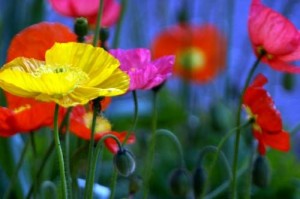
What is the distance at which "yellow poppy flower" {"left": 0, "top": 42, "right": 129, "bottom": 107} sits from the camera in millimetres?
798

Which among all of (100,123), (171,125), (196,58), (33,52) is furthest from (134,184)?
(196,58)

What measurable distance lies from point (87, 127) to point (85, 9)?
33 cm

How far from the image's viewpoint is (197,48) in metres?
2.62

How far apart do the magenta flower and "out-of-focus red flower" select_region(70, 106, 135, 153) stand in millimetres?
79

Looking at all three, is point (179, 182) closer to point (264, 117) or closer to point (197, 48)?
point (264, 117)

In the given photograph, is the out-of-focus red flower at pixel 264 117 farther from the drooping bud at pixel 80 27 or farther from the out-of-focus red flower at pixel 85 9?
the out-of-focus red flower at pixel 85 9

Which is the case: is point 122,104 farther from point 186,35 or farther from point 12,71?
point 12,71

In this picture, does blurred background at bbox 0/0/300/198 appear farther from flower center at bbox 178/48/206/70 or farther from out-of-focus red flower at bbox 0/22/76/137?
out-of-focus red flower at bbox 0/22/76/137

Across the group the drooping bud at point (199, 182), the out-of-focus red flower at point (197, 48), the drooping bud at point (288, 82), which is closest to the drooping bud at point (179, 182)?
the drooping bud at point (199, 182)

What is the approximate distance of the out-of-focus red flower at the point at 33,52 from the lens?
99 centimetres

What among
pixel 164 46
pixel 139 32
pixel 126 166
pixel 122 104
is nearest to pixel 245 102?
pixel 126 166

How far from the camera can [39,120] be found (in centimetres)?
100

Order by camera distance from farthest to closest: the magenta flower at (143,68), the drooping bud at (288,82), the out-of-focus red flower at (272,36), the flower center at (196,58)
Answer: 1. the flower center at (196,58)
2. the drooping bud at (288,82)
3. the out-of-focus red flower at (272,36)
4. the magenta flower at (143,68)

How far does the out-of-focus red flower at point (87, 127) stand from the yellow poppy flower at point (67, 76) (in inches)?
5.6
